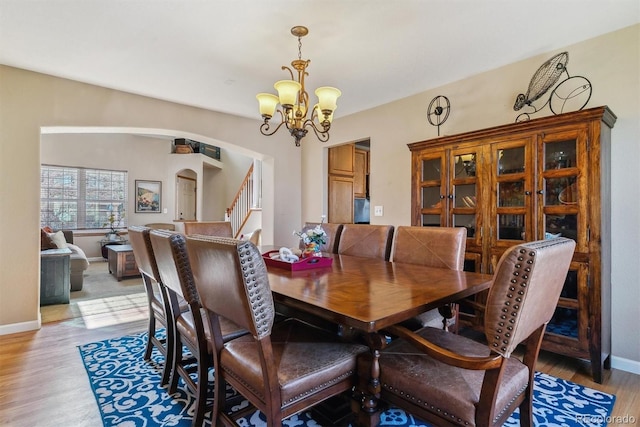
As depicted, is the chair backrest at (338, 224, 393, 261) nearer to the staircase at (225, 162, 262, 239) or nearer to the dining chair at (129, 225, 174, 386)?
the dining chair at (129, 225, 174, 386)

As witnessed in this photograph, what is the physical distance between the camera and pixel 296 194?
509cm

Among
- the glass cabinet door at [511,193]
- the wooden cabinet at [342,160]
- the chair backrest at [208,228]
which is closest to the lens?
the glass cabinet door at [511,193]

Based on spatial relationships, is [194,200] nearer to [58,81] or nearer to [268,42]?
[58,81]

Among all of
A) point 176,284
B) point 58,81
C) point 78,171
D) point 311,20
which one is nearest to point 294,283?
point 176,284

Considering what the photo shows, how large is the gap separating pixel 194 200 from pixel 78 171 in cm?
274

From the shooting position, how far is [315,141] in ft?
16.3

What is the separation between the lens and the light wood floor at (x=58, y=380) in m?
1.81

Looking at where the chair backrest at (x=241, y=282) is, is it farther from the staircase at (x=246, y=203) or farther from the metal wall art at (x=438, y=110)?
the staircase at (x=246, y=203)

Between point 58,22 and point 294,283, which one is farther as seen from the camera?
point 58,22

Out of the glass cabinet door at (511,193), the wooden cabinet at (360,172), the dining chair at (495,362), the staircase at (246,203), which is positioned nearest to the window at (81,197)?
the staircase at (246,203)

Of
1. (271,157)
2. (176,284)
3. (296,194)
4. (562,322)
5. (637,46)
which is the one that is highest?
(637,46)

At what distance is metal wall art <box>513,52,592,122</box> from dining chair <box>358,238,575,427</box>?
1.99m

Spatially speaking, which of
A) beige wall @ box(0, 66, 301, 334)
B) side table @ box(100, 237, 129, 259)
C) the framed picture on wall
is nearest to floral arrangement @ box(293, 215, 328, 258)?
beige wall @ box(0, 66, 301, 334)

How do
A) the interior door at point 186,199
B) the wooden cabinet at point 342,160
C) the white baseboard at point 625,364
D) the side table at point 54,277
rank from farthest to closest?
the interior door at point 186,199
the wooden cabinet at point 342,160
the side table at point 54,277
the white baseboard at point 625,364
